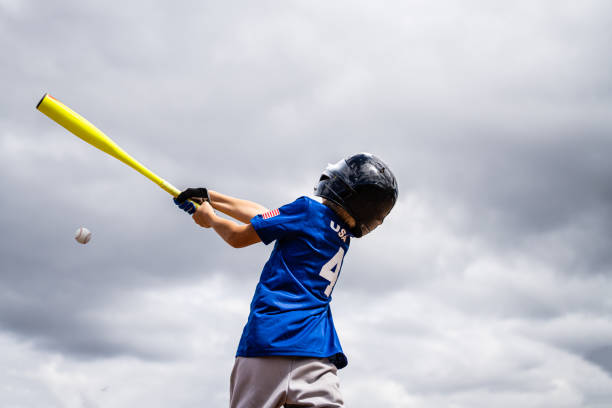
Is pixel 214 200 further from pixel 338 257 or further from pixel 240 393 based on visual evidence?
pixel 240 393

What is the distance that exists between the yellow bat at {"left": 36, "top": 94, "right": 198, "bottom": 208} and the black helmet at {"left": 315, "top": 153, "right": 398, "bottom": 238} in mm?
1904

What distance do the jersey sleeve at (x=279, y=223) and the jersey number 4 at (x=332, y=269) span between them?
0.45 m

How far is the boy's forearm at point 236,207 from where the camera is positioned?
221 inches

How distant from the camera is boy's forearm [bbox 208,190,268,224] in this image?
5.62m

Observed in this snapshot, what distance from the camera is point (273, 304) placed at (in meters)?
4.39

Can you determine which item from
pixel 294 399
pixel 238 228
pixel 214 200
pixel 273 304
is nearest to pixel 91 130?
pixel 214 200

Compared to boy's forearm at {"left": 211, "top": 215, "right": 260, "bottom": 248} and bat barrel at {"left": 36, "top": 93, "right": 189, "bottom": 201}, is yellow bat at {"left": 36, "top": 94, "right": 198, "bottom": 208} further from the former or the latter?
boy's forearm at {"left": 211, "top": 215, "right": 260, "bottom": 248}

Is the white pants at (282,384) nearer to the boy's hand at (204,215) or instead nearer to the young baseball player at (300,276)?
the young baseball player at (300,276)

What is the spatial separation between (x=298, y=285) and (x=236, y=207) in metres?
1.54

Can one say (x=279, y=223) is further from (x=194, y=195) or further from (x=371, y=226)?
(x=194, y=195)

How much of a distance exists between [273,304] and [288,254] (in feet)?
1.67

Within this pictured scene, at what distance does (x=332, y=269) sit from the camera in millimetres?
4887

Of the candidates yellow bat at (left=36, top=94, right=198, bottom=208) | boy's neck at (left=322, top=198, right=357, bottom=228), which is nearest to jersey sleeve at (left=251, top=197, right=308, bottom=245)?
boy's neck at (left=322, top=198, right=357, bottom=228)

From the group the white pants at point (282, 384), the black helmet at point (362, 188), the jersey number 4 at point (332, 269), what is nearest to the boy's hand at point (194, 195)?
the black helmet at point (362, 188)
